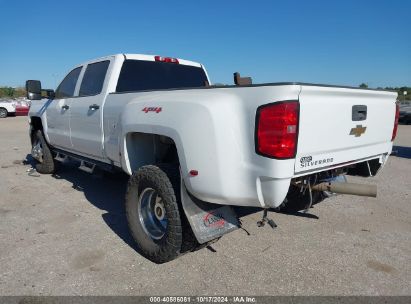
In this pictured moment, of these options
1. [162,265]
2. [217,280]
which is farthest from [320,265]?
[162,265]

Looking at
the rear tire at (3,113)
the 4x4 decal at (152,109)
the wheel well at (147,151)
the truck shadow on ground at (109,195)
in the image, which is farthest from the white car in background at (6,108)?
the 4x4 decal at (152,109)

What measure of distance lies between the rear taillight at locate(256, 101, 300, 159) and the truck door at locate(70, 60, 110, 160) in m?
2.44

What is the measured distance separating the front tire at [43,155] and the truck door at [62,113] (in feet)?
1.40

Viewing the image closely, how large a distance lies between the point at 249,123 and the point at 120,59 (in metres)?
2.60

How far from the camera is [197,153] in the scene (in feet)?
8.98

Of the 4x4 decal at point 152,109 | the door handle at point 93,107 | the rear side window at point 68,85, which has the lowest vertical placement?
the door handle at point 93,107

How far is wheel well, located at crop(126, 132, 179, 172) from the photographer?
3701 millimetres

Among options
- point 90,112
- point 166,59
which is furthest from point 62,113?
point 166,59

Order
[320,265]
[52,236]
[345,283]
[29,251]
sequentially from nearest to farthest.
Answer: [345,283] < [320,265] < [29,251] < [52,236]

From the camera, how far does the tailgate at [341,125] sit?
255cm

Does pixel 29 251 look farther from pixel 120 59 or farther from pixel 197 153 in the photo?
pixel 120 59

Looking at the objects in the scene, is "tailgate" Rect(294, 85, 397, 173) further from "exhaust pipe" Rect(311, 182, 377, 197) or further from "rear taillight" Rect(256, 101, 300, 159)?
"exhaust pipe" Rect(311, 182, 377, 197)

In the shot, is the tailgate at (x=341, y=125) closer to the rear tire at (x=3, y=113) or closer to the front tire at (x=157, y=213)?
the front tire at (x=157, y=213)

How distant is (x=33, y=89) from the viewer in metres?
5.94
